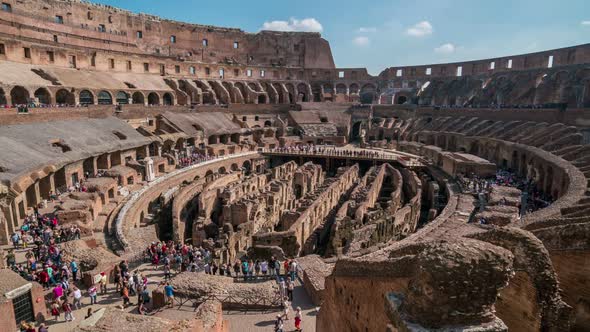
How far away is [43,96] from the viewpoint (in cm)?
2928

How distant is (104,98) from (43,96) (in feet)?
17.1

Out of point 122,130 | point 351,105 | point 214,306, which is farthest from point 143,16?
point 214,306

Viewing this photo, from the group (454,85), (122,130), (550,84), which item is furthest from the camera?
(454,85)

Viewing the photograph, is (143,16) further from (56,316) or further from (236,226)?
(56,316)

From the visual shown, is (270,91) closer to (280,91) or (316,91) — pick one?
(280,91)

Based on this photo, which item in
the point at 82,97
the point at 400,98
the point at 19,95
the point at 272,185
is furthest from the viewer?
the point at 400,98

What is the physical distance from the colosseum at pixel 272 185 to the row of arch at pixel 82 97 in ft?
0.81

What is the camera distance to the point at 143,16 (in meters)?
46.0

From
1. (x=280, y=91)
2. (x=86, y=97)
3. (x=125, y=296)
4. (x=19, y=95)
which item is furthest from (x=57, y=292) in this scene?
(x=280, y=91)

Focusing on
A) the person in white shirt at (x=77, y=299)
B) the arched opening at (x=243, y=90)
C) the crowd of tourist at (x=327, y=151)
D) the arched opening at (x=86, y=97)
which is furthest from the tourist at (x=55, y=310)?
the arched opening at (x=243, y=90)

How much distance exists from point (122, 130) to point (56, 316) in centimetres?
2152

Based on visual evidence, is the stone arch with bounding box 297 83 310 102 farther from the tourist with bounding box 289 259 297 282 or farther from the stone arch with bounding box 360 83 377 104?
the tourist with bounding box 289 259 297 282

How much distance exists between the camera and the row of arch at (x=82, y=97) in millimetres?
27453

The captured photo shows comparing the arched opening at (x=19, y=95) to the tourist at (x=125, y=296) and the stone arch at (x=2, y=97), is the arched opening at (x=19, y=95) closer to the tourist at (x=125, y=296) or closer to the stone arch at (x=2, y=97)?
the stone arch at (x=2, y=97)
